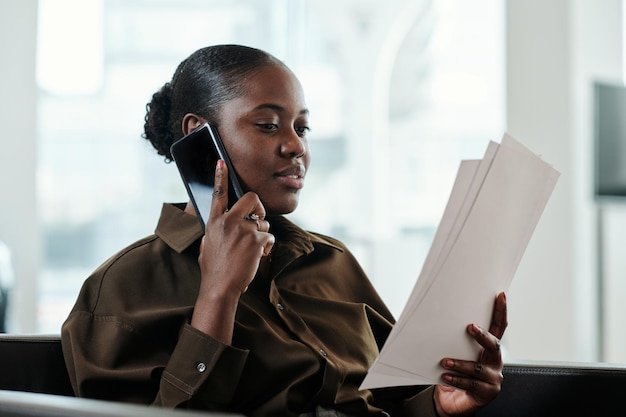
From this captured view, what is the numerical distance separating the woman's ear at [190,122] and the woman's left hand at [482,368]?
0.57m

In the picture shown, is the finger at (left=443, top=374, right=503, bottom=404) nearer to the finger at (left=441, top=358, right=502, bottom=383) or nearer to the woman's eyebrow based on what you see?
the finger at (left=441, top=358, right=502, bottom=383)

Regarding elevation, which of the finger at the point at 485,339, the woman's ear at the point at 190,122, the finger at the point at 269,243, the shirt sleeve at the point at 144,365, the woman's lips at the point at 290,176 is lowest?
the shirt sleeve at the point at 144,365

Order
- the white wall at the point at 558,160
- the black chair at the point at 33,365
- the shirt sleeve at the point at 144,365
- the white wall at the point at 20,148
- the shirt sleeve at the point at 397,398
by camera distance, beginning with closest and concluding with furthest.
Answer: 1. the shirt sleeve at the point at 144,365
2. the black chair at the point at 33,365
3. the shirt sleeve at the point at 397,398
4. the white wall at the point at 20,148
5. the white wall at the point at 558,160

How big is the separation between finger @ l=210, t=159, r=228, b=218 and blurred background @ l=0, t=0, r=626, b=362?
8.85 feet

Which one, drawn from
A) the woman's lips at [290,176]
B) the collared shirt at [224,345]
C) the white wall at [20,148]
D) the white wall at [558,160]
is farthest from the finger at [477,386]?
the white wall at [558,160]

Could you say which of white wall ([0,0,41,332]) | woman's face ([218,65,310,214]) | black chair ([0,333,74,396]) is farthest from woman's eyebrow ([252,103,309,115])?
white wall ([0,0,41,332])

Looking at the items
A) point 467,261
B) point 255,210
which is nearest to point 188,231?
point 255,210

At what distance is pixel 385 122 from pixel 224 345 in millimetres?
3471

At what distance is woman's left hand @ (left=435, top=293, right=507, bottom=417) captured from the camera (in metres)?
1.17

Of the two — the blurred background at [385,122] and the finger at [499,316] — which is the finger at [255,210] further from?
the blurred background at [385,122]

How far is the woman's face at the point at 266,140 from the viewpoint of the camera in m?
1.36

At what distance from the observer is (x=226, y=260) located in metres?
1.20

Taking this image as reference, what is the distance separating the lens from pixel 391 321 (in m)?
1.58

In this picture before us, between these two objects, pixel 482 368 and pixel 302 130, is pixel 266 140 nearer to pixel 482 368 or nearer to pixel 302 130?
pixel 302 130
